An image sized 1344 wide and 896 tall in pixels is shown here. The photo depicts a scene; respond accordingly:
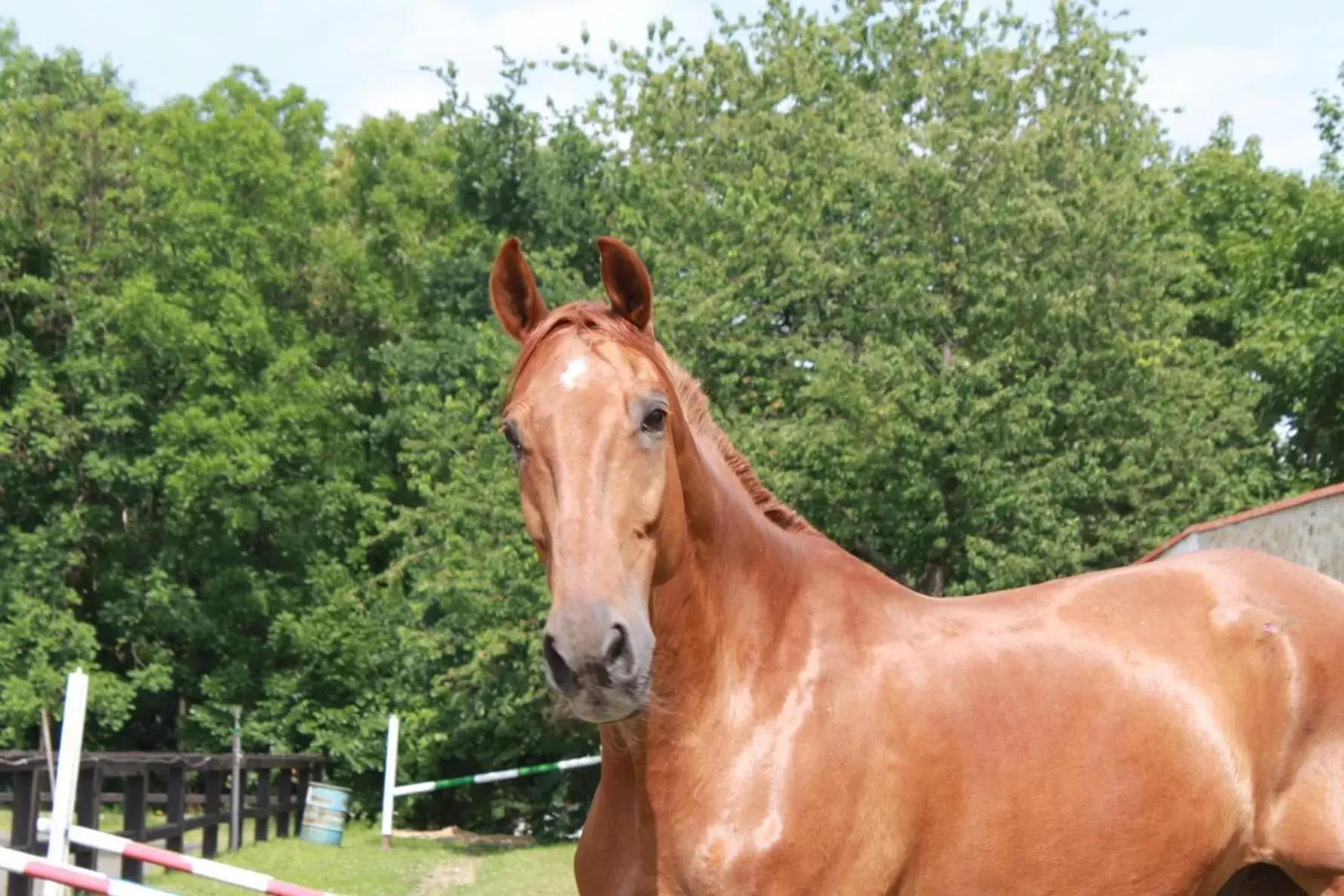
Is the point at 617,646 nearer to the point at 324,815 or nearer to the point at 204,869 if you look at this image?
the point at 204,869

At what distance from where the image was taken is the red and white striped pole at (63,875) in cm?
478

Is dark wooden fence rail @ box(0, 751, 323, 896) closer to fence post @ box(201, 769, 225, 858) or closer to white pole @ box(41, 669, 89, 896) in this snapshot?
fence post @ box(201, 769, 225, 858)

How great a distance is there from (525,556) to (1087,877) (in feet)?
56.9

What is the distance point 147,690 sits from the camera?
90.5ft

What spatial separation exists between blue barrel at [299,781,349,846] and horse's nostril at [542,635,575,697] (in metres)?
16.2

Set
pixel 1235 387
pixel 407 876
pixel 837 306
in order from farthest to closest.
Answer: pixel 1235 387 < pixel 837 306 < pixel 407 876

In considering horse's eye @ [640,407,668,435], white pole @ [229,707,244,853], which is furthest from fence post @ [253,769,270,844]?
horse's eye @ [640,407,668,435]

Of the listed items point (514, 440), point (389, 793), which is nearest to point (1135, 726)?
point (514, 440)

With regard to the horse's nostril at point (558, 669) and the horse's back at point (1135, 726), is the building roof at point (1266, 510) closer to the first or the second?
the horse's back at point (1135, 726)

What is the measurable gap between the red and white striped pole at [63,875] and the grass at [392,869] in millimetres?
6557

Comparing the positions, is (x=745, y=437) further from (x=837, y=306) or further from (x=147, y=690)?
(x=147, y=690)

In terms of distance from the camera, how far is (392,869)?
15.0 meters

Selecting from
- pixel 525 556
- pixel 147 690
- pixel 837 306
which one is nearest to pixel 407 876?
pixel 525 556

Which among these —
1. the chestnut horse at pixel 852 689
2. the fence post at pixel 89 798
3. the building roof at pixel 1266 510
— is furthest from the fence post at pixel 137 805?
the chestnut horse at pixel 852 689
